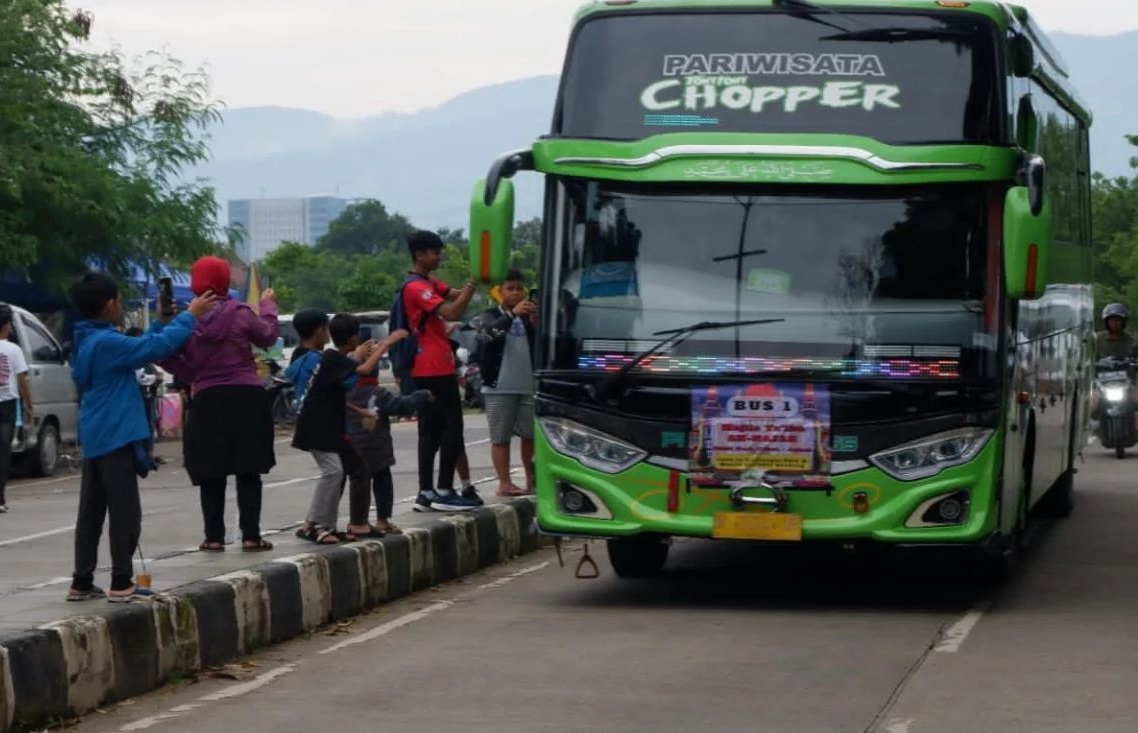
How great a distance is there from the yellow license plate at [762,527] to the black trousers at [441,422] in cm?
329

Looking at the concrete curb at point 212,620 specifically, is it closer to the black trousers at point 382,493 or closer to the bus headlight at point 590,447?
the black trousers at point 382,493

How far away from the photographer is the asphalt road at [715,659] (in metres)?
8.59

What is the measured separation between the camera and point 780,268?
1187 centimetres

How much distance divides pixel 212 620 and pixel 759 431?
311cm

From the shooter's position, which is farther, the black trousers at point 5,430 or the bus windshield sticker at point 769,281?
the black trousers at point 5,430

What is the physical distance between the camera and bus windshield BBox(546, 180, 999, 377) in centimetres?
1178

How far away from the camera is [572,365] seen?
39.9 ft

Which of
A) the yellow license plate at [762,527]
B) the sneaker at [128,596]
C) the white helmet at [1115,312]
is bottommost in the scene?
the sneaker at [128,596]

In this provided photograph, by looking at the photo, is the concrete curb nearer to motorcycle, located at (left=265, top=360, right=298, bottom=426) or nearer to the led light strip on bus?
the led light strip on bus

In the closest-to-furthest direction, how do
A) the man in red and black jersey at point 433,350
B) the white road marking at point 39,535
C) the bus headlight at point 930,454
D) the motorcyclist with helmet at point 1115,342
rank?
the bus headlight at point 930,454 < the man in red and black jersey at point 433,350 < the white road marking at point 39,535 < the motorcyclist with helmet at point 1115,342

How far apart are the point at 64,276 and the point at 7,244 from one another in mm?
1666

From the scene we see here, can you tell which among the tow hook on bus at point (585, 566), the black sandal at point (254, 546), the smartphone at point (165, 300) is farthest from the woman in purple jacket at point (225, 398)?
the tow hook on bus at point (585, 566)

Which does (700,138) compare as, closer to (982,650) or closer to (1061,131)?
Answer: (982,650)

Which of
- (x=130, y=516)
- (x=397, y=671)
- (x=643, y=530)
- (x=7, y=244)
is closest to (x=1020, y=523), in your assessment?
(x=643, y=530)
